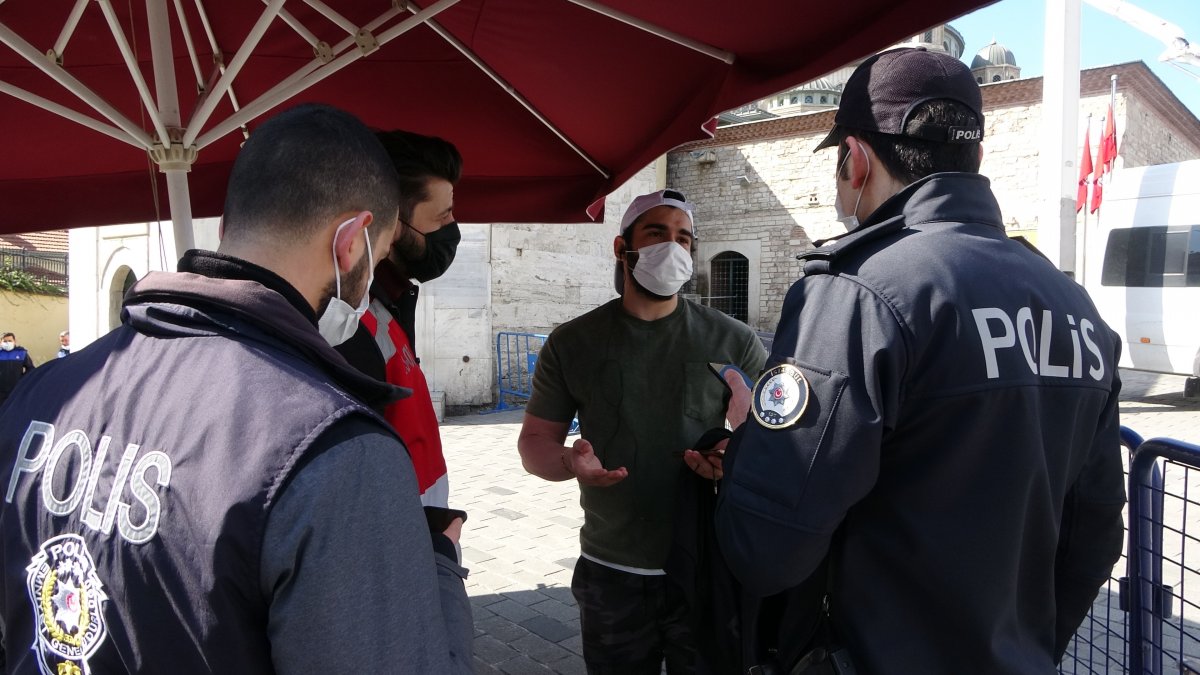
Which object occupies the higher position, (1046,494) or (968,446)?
(968,446)

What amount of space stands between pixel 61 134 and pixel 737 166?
18.3 metres

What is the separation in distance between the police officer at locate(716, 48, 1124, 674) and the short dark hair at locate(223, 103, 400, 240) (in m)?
0.86

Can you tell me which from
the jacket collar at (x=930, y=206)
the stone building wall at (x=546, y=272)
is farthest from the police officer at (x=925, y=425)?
the stone building wall at (x=546, y=272)

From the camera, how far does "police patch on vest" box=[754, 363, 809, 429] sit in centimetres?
Answer: 140

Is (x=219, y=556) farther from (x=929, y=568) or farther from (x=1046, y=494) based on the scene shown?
(x=1046, y=494)

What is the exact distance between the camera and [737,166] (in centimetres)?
2022

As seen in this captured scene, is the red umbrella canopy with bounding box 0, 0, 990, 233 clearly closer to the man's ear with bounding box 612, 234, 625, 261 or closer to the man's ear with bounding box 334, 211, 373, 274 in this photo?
the man's ear with bounding box 612, 234, 625, 261

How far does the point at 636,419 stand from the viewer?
99.4 inches

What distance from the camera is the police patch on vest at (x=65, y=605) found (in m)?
0.97

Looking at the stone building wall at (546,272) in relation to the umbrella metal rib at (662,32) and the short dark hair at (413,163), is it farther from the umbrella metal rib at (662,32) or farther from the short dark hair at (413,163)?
the short dark hair at (413,163)

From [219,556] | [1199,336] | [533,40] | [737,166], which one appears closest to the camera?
[219,556]

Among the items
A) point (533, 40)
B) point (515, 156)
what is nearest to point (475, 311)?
point (515, 156)

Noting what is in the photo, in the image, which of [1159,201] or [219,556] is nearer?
[219,556]

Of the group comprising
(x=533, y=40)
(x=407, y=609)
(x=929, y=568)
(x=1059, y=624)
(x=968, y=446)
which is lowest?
(x=1059, y=624)
